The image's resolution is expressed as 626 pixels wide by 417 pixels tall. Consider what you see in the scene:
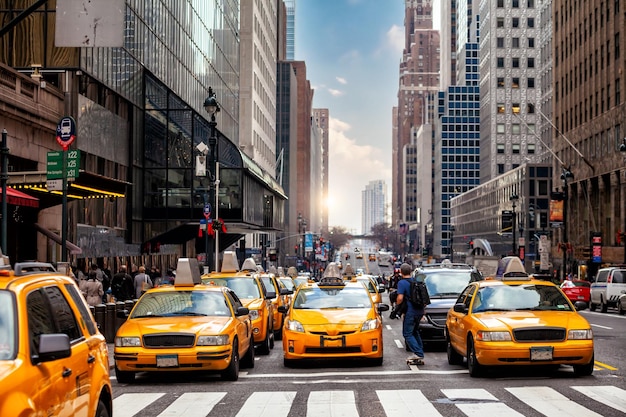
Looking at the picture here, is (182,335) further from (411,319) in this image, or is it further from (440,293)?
(440,293)

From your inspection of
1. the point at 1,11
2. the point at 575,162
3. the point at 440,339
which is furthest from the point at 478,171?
the point at 440,339

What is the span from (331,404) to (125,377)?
417cm

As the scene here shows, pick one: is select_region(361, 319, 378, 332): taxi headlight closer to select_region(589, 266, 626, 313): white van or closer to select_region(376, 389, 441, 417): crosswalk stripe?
select_region(376, 389, 441, 417): crosswalk stripe

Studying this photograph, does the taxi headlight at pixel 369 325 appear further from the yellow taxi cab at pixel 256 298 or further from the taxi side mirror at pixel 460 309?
the yellow taxi cab at pixel 256 298

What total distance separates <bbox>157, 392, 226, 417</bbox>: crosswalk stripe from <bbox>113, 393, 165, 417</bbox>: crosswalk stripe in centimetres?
37

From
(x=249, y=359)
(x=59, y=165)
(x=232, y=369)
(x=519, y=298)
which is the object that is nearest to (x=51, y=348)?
(x=232, y=369)

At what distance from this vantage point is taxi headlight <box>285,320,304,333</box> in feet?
53.3

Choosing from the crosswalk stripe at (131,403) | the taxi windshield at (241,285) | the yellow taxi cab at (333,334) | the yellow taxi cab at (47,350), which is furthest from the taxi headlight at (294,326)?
the yellow taxi cab at (47,350)

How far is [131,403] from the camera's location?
1220 cm

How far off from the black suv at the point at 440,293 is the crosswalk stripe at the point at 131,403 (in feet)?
27.5

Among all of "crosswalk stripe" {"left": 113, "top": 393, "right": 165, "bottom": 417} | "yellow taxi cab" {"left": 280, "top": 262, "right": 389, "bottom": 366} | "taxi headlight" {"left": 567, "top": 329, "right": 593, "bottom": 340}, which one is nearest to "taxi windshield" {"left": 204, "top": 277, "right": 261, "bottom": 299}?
"yellow taxi cab" {"left": 280, "top": 262, "right": 389, "bottom": 366}

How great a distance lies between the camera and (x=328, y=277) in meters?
19.2

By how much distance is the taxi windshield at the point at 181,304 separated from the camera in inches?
602

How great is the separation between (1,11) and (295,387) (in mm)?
27365
